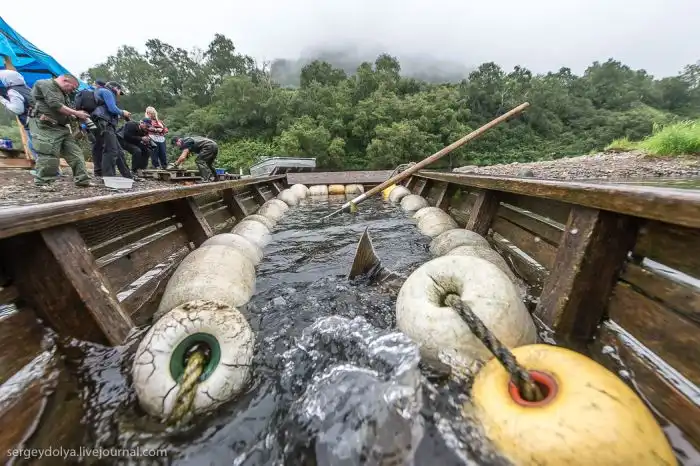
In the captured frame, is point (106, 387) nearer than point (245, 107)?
Yes

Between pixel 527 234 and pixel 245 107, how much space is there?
4746cm

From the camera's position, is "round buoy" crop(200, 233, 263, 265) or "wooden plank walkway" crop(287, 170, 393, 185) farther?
"wooden plank walkway" crop(287, 170, 393, 185)

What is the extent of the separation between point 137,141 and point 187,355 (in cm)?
1018

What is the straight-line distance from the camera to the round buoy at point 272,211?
6363mm

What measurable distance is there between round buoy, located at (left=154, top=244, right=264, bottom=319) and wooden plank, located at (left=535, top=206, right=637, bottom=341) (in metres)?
2.41

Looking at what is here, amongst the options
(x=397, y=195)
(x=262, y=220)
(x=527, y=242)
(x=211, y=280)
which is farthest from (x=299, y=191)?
(x=527, y=242)

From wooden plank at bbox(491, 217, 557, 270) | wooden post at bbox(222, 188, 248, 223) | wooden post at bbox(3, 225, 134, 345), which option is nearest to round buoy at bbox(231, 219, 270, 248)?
wooden post at bbox(222, 188, 248, 223)

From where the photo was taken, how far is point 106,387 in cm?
168

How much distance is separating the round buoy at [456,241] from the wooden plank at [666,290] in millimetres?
1519

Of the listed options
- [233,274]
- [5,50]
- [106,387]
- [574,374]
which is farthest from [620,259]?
[5,50]

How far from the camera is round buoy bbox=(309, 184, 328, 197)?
41.6 ft

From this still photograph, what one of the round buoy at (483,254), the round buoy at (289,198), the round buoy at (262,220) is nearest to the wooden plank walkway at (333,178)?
the round buoy at (289,198)

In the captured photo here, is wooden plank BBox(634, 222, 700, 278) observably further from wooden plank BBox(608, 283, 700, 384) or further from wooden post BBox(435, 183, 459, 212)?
wooden post BBox(435, 183, 459, 212)

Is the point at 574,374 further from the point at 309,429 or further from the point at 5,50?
the point at 5,50
